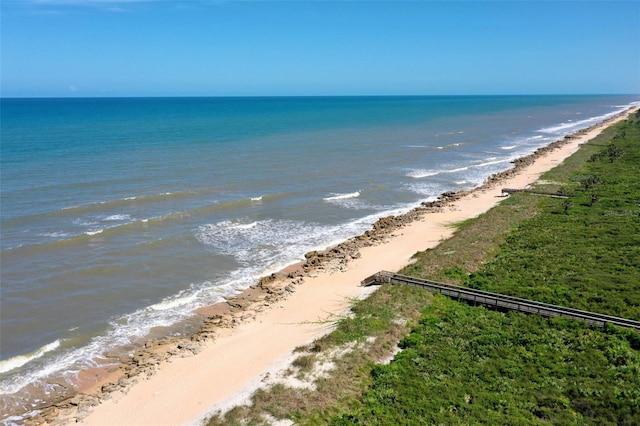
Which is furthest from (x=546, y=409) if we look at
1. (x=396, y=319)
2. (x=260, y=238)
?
(x=260, y=238)

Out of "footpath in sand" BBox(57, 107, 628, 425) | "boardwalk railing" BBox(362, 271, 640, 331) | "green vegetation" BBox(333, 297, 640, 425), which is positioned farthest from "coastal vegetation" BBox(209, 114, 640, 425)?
"footpath in sand" BBox(57, 107, 628, 425)

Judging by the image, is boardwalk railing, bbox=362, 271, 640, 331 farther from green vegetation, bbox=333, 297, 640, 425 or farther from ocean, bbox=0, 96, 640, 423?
ocean, bbox=0, 96, 640, 423

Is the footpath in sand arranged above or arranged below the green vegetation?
below

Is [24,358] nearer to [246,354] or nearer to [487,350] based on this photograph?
[246,354]

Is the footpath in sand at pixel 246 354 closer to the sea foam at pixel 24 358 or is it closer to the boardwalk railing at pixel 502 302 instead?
the boardwalk railing at pixel 502 302

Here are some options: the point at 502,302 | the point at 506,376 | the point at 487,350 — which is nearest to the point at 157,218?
the point at 502,302
